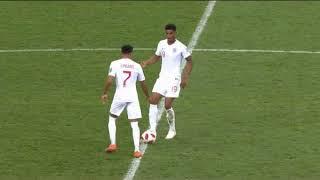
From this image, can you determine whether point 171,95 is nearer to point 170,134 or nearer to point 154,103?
point 154,103

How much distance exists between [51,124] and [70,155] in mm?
2144

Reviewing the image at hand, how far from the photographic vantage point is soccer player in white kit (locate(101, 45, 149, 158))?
742 inches

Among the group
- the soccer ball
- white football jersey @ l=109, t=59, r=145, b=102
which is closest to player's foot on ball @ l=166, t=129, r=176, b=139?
the soccer ball

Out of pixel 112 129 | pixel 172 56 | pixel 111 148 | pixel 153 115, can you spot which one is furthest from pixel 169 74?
pixel 111 148

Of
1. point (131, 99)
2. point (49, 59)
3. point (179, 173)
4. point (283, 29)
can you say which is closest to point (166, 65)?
point (131, 99)

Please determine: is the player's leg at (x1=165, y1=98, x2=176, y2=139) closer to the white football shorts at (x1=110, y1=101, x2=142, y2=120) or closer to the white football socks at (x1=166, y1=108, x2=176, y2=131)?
the white football socks at (x1=166, y1=108, x2=176, y2=131)

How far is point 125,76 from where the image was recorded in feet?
62.0

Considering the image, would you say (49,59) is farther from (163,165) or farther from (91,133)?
(163,165)

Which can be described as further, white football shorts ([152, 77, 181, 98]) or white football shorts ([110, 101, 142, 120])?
white football shorts ([152, 77, 181, 98])

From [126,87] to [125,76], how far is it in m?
0.22

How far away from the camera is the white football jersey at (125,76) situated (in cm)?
1886

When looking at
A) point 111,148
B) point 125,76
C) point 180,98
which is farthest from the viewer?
point 180,98

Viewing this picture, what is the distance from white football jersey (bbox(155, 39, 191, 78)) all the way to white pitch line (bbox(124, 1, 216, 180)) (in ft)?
4.95

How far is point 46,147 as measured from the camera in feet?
65.2
